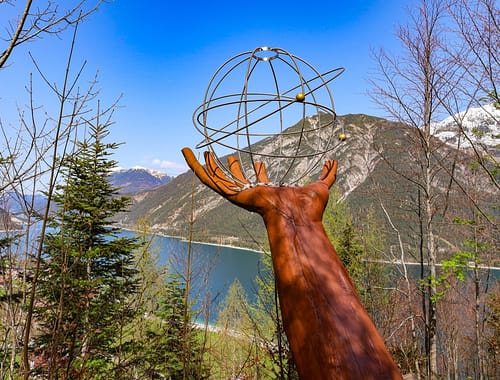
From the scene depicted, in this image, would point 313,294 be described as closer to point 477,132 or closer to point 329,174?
point 329,174

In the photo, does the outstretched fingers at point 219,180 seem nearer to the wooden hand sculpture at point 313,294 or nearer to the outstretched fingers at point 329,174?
the wooden hand sculpture at point 313,294

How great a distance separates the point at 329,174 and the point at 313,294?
84cm

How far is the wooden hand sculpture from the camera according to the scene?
2.69 feet

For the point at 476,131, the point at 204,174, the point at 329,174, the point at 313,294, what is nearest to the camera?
the point at 313,294

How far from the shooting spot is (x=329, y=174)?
1.65m

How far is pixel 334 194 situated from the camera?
49.8 ft

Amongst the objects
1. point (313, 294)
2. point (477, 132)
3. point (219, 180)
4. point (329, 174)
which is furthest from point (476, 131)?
point (313, 294)

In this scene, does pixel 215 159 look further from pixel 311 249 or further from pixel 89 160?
pixel 89 160

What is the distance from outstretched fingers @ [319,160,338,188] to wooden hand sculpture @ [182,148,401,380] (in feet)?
0.44

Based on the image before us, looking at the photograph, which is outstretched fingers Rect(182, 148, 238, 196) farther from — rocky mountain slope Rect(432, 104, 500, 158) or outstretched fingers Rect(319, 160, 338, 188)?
rocky mountain slope Rect(432, 104, 500, 158)

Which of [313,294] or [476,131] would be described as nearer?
[313,294]

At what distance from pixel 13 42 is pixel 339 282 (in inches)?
75.5

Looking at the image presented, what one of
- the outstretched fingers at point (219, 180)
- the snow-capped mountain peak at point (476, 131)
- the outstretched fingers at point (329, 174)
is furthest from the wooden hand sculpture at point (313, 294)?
the snow-capped mountain peak at point (476, 131)

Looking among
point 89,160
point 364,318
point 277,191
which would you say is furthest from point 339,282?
point 89,160
